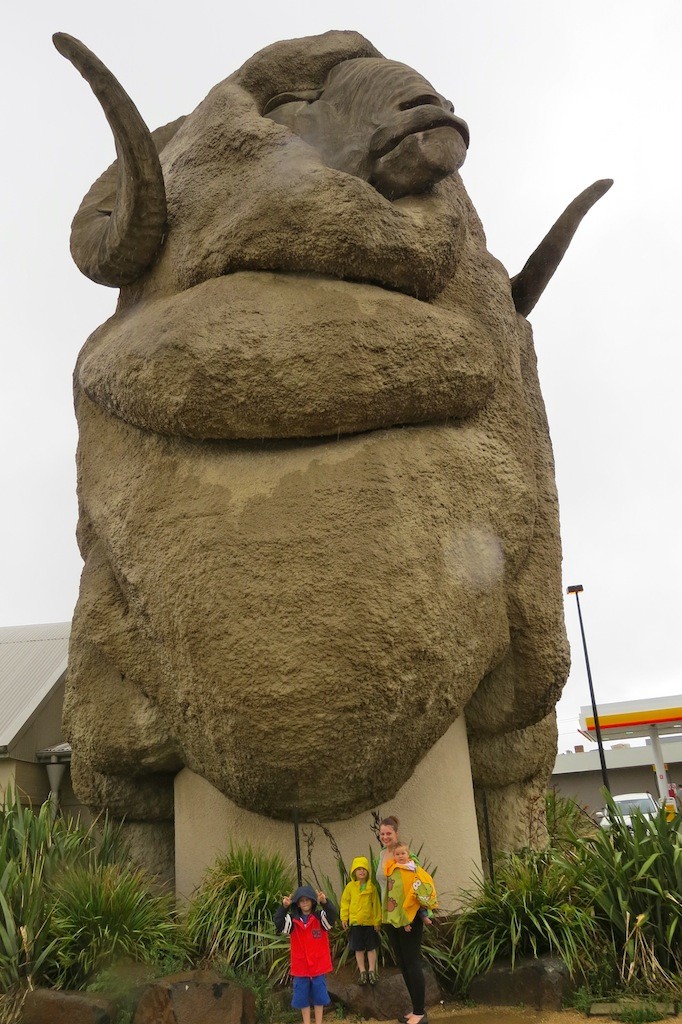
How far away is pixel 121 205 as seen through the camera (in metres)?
6.72

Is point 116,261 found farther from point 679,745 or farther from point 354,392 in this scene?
point 679,745

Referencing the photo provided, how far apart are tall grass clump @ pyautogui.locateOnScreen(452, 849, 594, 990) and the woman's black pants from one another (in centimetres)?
73

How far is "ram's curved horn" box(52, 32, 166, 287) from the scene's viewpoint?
6.22 m

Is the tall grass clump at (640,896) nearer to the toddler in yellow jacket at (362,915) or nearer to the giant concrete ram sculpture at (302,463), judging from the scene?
the giant concrete ram sculpture at (302,463)

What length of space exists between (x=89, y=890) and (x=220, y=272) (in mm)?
4001

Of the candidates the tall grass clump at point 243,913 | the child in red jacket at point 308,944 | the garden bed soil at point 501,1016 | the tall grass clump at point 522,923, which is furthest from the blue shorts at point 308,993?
the tall grass clump at point 522,923

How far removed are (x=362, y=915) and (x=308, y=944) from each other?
1.32 feet

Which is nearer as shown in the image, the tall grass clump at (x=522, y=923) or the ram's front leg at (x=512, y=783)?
the tall grass clump at (x=522, y=923)

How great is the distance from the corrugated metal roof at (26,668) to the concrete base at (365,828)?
565 cm

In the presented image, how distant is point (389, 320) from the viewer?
618 centimetres

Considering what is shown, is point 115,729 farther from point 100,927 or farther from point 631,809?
point 631,809

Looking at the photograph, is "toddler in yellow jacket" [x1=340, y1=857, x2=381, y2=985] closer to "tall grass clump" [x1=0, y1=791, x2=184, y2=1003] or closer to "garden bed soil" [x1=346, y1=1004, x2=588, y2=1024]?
"garden bed soil" [x1=346, y1=1004, x2=588, y2=1024]

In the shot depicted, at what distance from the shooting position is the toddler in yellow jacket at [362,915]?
5.24m

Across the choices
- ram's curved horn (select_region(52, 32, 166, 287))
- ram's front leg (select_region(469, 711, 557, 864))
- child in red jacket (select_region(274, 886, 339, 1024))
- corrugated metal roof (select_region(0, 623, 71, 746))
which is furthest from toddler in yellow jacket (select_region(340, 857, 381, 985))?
corrugated metal roof (select_region(0, 623, 71, 746))
